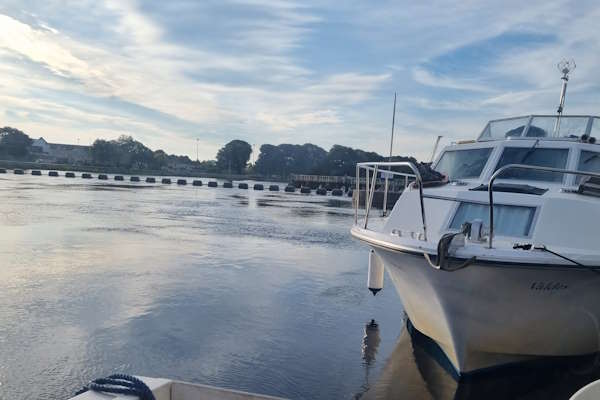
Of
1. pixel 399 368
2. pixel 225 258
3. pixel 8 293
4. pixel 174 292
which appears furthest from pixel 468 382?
pixel 225 258

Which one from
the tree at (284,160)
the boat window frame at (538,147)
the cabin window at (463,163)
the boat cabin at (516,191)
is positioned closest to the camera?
the boat cabin at (516,191)

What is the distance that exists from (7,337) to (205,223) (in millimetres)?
18152

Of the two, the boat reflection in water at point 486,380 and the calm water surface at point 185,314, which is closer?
the boat reflection in water at point 486,380

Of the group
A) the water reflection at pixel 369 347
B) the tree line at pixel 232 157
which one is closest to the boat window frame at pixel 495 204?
the water reflection at pixel 369 347

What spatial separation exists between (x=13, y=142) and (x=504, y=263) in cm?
15518

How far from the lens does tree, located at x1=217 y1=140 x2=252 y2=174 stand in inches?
6319

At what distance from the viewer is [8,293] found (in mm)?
10383

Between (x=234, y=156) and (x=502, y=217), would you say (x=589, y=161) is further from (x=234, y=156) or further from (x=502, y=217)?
(x=234, y=156)

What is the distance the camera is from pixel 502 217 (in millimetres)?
7152

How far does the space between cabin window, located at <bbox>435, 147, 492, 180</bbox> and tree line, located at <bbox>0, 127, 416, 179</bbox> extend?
105m

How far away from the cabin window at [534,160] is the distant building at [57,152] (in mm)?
168841

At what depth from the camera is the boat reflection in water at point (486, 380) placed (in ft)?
23.1

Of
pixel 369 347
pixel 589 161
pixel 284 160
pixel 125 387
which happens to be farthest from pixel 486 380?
pixel 284 160

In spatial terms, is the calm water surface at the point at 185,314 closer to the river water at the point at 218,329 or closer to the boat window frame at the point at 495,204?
the river water at the point at 218,329
